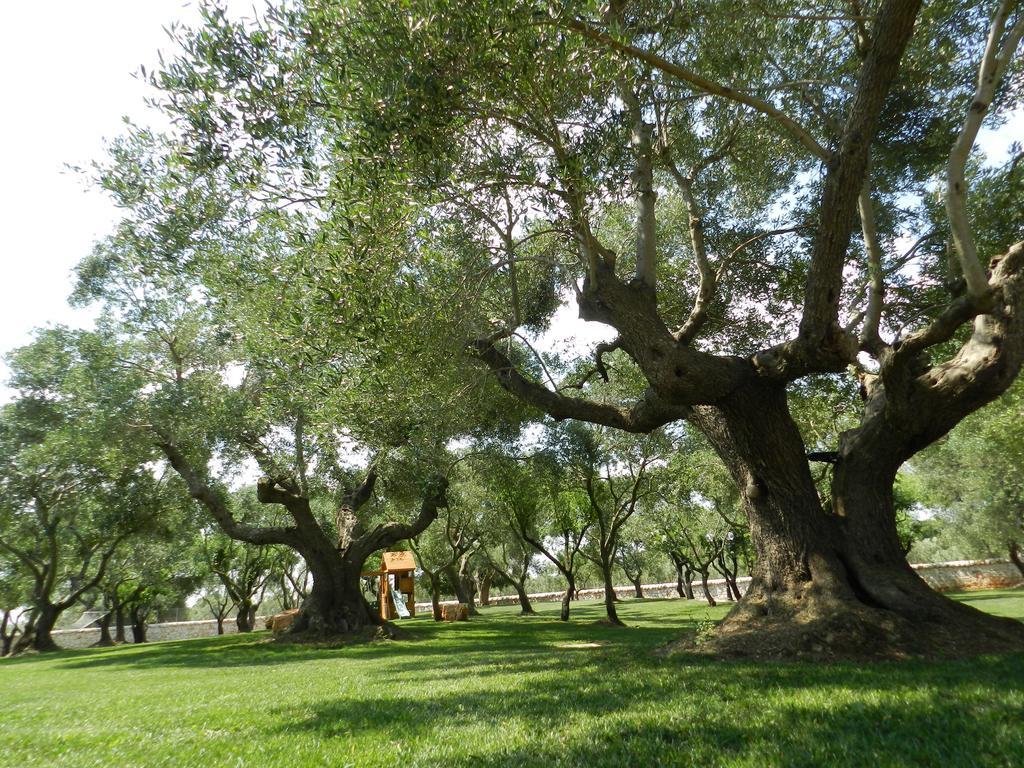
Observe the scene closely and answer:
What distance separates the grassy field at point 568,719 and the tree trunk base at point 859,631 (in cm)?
65

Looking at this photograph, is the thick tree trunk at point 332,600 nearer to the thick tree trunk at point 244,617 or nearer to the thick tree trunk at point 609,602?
the thick tree trunk at point 609,602

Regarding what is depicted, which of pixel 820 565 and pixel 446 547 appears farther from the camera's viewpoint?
pixel 446 547

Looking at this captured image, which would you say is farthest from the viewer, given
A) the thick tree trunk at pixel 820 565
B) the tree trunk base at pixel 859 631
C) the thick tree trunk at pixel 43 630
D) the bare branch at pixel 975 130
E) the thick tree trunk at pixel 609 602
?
the thick tree trunk at pixel 43 630

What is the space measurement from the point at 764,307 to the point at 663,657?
8349 millimetres

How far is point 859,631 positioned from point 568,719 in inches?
193

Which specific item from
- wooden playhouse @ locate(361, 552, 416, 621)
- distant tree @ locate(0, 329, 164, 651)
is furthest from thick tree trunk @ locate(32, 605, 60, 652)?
wooden playhouse @ locate(361, 552, 416, 621)

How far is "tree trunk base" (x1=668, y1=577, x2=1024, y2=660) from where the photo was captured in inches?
311

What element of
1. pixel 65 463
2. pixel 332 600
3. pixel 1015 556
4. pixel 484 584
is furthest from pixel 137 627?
pixel 1015 556

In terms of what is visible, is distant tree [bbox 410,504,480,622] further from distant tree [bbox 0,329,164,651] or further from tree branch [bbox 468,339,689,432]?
tree branch [bbox 468,339,689,432]

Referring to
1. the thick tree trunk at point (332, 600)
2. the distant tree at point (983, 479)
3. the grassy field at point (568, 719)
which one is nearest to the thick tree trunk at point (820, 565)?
the grassy field at point (568, 719)

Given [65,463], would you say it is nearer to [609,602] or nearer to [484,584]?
[609,602]

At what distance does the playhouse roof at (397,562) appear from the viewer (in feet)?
115

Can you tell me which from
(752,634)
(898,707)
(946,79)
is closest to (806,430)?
(946,79)

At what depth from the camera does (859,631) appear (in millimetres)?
8117
